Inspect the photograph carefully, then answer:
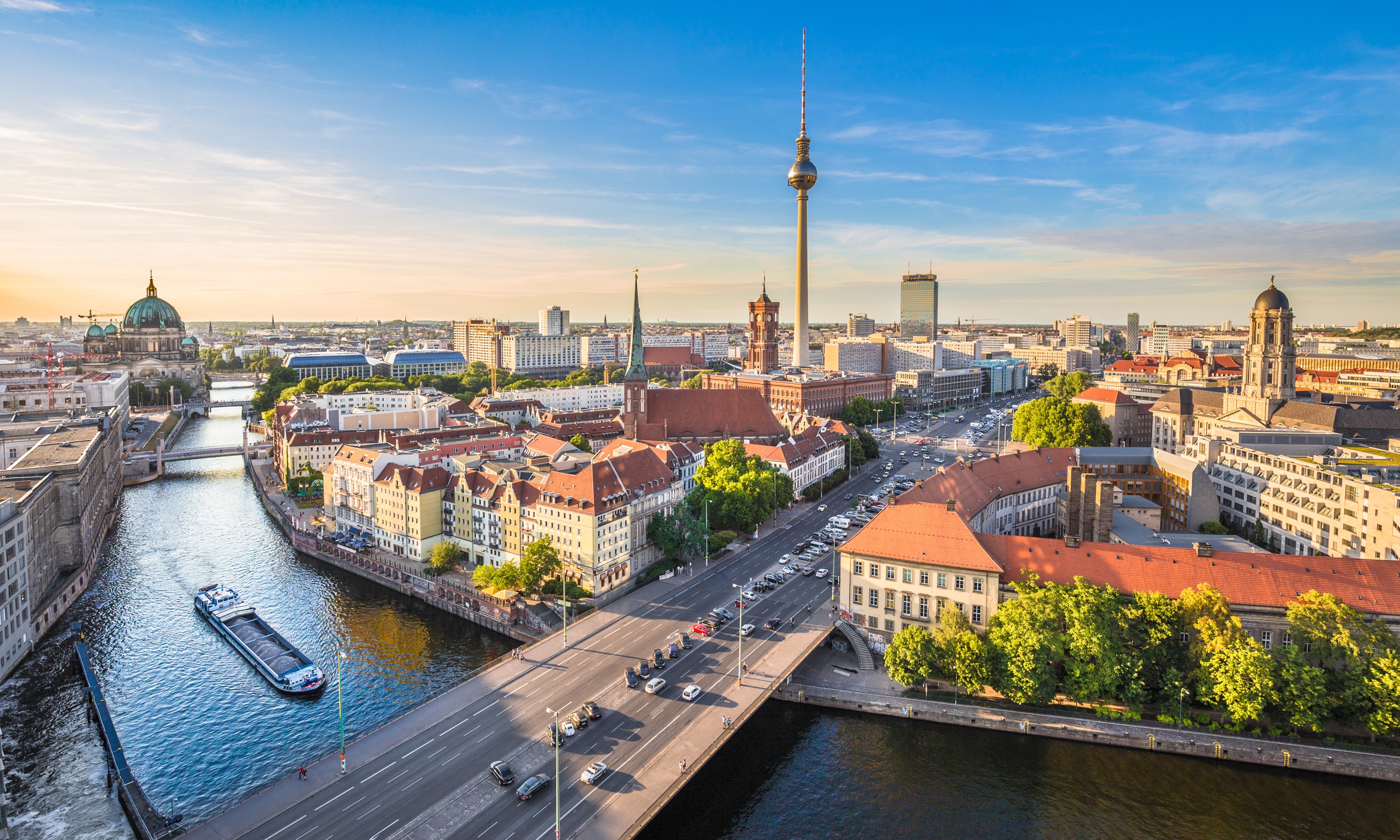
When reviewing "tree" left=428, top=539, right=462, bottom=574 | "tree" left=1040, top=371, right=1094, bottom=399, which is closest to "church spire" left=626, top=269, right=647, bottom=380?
"tree" left=428, top=539, right=462, bottom=574

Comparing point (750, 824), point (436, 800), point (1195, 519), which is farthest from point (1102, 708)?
point (1195, 519)

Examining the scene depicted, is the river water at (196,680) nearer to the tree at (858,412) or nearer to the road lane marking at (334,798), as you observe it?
the road lane marking at (334,798)

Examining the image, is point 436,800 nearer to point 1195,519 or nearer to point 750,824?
point 750,824

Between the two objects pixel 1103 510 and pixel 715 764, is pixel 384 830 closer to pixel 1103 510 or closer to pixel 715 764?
pixel 715 764

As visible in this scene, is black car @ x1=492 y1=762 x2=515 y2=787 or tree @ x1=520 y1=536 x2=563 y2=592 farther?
tree @ x1=520 y1=536 x2=563 y2=592

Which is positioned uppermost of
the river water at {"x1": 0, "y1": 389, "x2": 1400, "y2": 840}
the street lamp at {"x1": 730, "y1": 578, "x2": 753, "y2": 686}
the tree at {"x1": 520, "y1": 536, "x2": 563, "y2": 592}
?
the tree at {"x1": 520, "y1": 536, "x2": 563, "y2": 592}

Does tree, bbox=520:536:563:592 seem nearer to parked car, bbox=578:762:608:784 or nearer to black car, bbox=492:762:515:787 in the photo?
black car, bbox=492:762:515:787
